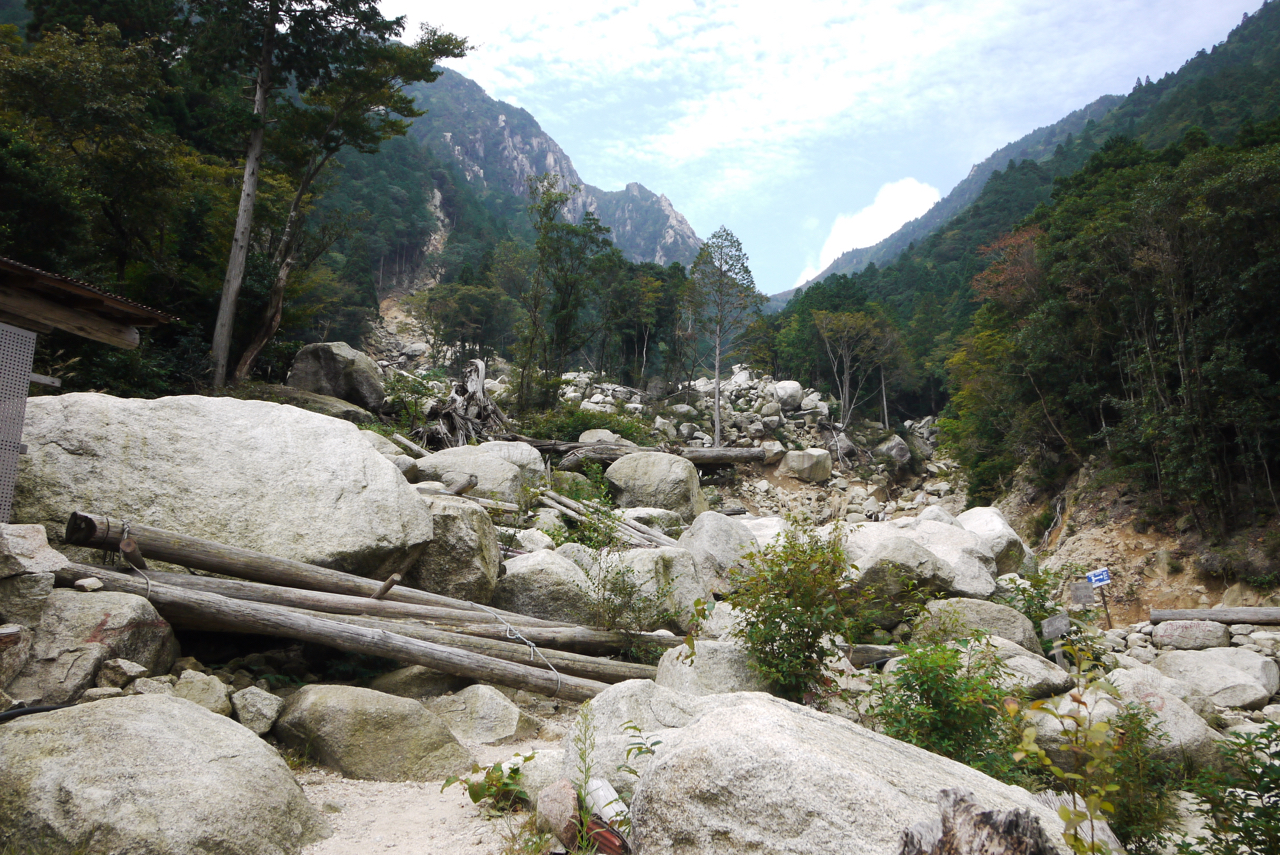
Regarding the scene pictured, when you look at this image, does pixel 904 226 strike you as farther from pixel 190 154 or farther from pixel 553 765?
pixel 553 765

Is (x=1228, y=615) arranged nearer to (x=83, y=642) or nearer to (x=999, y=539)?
(x=999, y=539)

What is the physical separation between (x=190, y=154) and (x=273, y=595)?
2166cm

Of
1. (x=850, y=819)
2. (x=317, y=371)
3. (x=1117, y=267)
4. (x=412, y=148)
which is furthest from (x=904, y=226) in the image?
(x=850, y=819)

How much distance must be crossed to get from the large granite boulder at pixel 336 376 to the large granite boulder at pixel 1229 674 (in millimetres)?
18117

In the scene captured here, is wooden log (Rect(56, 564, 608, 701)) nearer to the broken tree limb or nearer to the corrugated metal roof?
the corrugated metal roof

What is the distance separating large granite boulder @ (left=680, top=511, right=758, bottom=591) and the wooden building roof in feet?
24.2

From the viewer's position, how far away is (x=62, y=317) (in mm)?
5402

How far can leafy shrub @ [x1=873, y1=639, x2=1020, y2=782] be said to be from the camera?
4398 millimetres

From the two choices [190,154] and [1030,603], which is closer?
[1030,603]

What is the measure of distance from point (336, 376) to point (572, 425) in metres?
7.83

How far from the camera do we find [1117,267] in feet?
65.8

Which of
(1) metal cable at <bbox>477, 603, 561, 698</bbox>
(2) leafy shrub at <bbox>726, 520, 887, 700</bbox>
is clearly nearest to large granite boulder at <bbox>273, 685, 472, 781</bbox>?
(1) metal cable at <bbox>477, 603, 561, 698</bbox>

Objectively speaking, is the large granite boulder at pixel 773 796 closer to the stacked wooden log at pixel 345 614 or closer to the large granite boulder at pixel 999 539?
the stacked wooden log at pixel 345 614

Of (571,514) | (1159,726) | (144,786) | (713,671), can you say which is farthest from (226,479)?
(1159,726)
